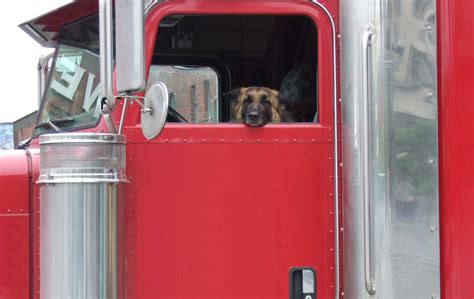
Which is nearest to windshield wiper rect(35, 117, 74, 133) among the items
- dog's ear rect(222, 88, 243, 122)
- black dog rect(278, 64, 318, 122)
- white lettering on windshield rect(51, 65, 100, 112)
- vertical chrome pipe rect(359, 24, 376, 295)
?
white lettering on windshield rect(51, 65, 100, 112)

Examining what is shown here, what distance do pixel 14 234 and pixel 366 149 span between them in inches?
53.6

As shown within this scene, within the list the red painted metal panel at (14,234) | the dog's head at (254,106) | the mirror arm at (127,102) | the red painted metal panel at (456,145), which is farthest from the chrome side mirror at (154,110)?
the red painted metal panel at (456,145)

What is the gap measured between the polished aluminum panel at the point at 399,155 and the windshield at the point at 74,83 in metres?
1.13

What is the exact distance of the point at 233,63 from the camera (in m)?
4.35

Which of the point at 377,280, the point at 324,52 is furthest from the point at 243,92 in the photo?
the point at 377,280

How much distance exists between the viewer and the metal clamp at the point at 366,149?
9.22 feet

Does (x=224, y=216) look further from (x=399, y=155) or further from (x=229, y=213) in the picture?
(x=399, y=155)

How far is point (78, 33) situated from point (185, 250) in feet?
3.95

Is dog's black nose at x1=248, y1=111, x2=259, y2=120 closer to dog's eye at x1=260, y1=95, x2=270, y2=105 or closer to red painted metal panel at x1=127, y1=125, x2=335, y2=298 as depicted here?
red painted metal panel at x1=127, y1=125, x2=335, y2=298

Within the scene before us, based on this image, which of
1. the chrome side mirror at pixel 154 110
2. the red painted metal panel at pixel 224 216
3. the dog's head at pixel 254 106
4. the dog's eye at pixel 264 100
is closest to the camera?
the chrome side mirror at pixel 154 110

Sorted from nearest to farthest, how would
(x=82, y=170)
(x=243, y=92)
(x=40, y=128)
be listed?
1. (x=82, y=170)
2. (x=243, y=92)
3. (x=40, y=128)

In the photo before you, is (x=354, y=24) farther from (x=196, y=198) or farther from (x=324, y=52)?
(x=196, y=198)

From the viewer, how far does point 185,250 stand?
297 cm

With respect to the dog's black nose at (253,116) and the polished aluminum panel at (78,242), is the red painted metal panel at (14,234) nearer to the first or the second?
the polished aluminum panel at (78,242)
